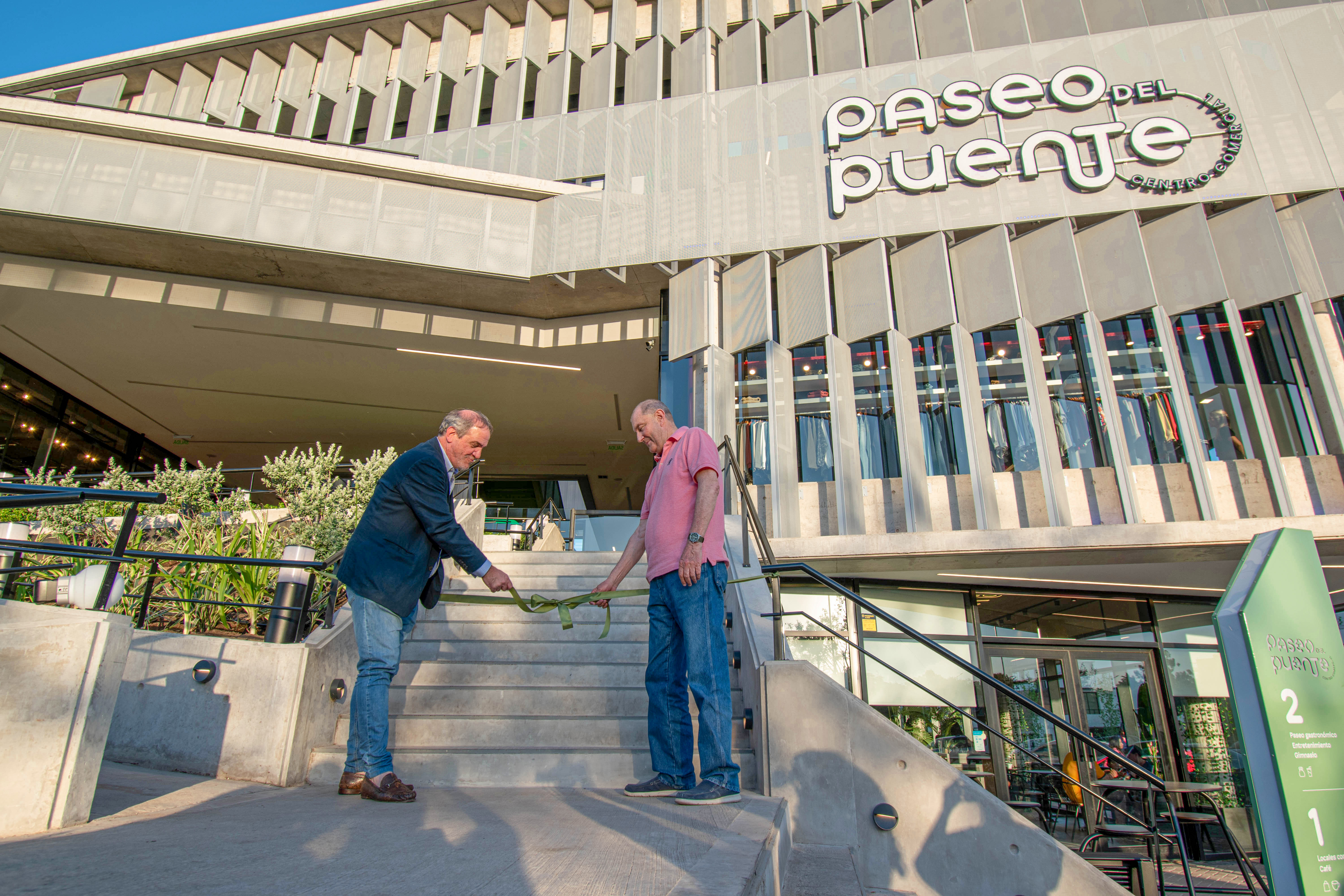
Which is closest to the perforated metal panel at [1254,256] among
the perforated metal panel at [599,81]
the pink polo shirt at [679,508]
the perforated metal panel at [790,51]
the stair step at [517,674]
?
the perforated metal panel at [790,51]

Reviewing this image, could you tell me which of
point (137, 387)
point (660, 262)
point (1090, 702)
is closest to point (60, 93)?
point (137, 387)

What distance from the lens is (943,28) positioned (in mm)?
12594

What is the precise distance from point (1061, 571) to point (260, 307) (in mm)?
14094

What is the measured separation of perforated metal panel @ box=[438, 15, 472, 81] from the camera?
1546cm

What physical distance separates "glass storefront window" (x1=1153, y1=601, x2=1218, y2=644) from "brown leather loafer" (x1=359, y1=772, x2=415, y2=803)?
37.3ft

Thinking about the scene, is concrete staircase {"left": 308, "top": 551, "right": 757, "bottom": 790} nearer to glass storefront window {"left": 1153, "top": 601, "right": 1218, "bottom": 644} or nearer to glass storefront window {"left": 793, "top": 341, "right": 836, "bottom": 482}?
glass storefront window {"left": 793, "top": 341, "right": 836, "bottom": 482}

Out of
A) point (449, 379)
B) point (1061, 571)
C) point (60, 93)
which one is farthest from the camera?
point (60, 93)

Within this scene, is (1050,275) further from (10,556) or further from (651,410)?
(10,556)

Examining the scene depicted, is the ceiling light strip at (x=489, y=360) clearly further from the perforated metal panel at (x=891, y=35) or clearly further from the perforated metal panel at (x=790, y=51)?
the perforated metal panel at (x=891, y=35)

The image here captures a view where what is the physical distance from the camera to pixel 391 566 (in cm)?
315

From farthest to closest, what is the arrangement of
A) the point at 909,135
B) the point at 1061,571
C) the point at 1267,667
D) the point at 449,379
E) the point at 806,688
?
the point at 449,379 → the point at 909,135 → the point at 1061,571 → the point at 1267,667 → the point at 806,688

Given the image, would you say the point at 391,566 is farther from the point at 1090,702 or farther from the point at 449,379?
the point at 449,379

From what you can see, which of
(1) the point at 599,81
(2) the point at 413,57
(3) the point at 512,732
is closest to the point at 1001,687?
(3) the point at 512,732

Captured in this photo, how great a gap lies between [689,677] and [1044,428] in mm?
8724
